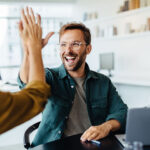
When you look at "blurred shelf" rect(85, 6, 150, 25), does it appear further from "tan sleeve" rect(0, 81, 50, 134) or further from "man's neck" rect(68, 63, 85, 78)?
"tan sleeve" rect(0, 81, 50, 134)

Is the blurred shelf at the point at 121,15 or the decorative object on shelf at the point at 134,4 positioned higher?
the decorative object on shelf at the point at 134,4

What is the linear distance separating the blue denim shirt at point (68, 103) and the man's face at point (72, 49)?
70mm

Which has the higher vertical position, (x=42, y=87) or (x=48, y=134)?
(x=42, y=87)

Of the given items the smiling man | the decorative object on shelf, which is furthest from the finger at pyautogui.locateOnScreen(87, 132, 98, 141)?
the decorative object on shelf

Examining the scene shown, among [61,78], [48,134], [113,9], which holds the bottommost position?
[48,134]

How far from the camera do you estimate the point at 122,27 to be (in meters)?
5.15

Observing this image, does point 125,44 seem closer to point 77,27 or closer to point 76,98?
point 77,27

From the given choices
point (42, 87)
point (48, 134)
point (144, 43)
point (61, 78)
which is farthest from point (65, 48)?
point (144, 43)

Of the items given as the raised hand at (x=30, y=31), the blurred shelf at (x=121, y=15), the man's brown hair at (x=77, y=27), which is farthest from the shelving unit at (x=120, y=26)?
the raised hand at (x=30, y=31)

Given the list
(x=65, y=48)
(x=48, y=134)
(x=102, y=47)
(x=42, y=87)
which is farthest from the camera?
(x=102, y=47)

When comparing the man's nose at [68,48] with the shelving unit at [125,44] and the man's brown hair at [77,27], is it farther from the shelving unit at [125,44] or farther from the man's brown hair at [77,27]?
the shelving unit at [125,44]

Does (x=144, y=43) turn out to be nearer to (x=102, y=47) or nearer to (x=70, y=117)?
(x=102, y=47)

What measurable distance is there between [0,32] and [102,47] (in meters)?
2.42

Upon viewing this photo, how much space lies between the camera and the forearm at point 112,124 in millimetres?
1504
